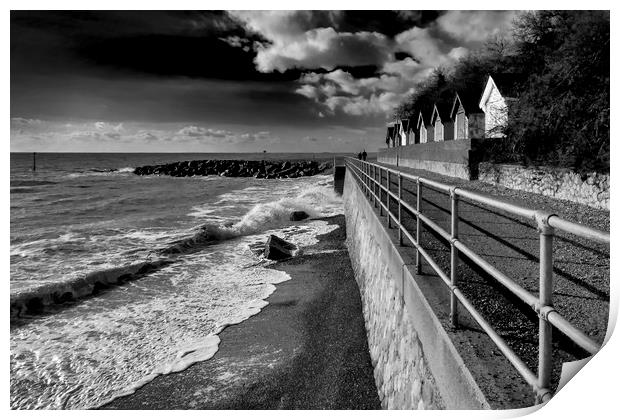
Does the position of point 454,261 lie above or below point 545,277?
below

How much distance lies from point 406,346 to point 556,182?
691 centimetres

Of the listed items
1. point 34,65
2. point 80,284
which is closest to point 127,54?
point 34,65

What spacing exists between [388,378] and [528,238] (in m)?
2.51

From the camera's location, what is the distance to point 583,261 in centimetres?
377

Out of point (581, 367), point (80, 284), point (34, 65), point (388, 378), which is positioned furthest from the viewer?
point (80, 284)

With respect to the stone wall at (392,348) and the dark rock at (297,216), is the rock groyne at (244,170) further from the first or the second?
the stone wall at (392,348)

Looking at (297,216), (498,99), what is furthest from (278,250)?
(498,99)

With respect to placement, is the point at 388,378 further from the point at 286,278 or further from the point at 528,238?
the point at 286,278

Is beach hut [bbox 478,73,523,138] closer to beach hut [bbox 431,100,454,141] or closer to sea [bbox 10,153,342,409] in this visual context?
beach hut [bbox 431,100,454,141]

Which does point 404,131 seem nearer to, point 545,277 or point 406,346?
point 406,346

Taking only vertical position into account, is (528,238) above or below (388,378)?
above

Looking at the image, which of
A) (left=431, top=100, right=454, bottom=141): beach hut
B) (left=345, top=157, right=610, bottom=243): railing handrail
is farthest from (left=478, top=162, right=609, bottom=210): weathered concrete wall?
(left=431, top=100, right=454, bottom=141): beach hut

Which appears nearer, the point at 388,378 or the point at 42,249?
the point at 388,378

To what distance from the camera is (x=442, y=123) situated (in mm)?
25609
